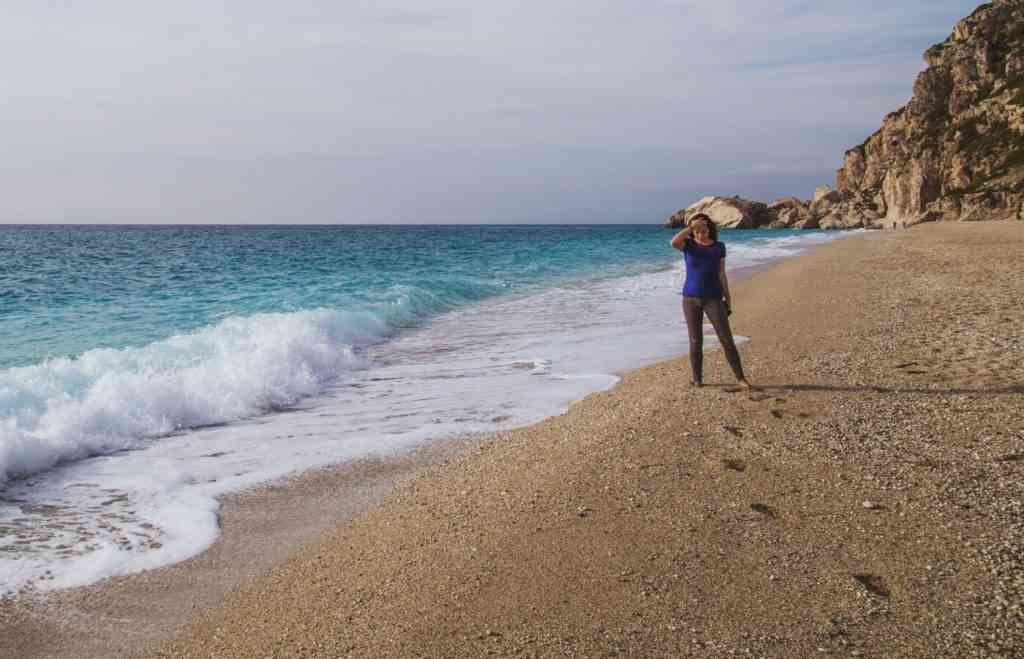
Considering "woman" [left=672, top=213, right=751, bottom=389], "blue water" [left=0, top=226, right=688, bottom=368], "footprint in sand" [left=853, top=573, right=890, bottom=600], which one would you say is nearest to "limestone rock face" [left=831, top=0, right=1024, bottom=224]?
"blue water" [left=0, top=226, right=688, bottom=368]

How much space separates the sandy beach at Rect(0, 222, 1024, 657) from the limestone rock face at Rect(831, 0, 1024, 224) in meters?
54.6

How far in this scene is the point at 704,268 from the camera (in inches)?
297

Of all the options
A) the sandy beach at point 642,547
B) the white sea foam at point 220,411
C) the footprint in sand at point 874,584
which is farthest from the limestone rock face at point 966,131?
the footprint in sand at point 874,584

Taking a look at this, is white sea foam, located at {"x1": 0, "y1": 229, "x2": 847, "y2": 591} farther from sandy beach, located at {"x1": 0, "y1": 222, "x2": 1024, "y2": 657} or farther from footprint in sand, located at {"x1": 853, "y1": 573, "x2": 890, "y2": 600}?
footprint in sand, located at {"x1": 853, "y1": 573, "x2": 890, "y2": 600}

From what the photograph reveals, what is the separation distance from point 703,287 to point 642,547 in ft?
13.7

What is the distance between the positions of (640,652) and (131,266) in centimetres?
3781

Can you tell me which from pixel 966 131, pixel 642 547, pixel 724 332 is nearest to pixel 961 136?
pixel 966 131

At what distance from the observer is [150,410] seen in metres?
7.86

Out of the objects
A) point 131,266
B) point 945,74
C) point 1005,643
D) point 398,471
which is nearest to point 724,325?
point 398,471

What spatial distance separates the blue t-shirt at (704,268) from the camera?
24.5ft

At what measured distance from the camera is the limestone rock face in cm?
5444

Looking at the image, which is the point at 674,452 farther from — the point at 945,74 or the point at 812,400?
the point at 945,74

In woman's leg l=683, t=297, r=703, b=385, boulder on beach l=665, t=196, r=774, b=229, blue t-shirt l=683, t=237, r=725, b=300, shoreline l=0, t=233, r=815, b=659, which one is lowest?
shoreline l=0, t=233, r=815, b=659

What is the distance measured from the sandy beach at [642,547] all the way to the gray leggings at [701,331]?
495 mm
